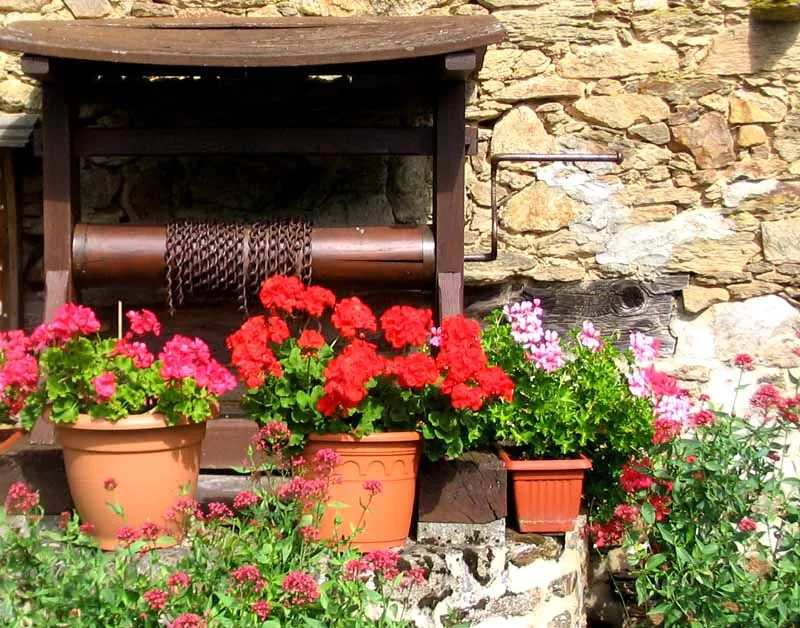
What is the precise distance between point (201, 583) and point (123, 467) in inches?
29.2

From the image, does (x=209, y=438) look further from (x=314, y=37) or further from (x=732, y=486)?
(x=732, y=486)

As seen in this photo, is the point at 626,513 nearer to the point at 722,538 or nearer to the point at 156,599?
the point at 722,538

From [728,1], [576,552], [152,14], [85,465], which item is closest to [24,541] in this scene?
[85,465]

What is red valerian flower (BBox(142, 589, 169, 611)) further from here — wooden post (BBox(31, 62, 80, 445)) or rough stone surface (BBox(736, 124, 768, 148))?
rough stone surface (BBox(736, 124, 768, 148))

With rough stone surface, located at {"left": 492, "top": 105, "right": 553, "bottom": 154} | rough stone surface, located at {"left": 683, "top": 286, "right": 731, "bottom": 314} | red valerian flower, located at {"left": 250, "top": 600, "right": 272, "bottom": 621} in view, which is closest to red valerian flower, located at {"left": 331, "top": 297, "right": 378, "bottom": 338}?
red valerian flower, located at {"left": 250, "top": 600, "right": 272, "bottom": 621}

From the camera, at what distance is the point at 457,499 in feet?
9.91

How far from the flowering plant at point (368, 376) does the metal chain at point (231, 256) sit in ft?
1.84

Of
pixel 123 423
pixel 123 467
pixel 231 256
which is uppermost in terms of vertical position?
pixel 231 256

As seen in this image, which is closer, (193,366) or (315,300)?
(193,366)

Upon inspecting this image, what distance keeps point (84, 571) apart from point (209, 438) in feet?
4.85

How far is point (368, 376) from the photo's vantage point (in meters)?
2.76

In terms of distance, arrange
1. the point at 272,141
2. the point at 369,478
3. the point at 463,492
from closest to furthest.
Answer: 1. the point at 369,478
2. the point at 463,492
3. the point at 272,141

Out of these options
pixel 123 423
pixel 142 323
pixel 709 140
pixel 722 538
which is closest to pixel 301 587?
pixel 123 423

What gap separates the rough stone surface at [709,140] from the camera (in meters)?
4.09
